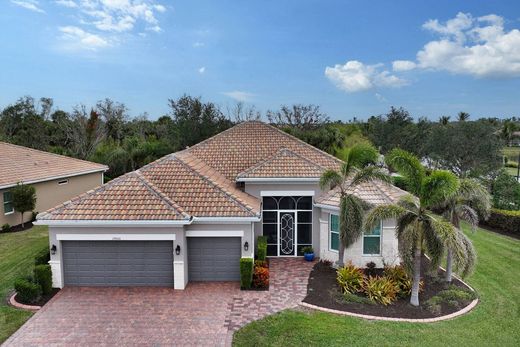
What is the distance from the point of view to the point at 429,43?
2569cm

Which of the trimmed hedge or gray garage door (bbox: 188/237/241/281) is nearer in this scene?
gray garage door (bbox: 188/237/241/281)

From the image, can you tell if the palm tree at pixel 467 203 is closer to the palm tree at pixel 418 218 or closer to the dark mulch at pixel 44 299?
the palm tree at pixel 418 218

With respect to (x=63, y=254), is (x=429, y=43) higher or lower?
higher

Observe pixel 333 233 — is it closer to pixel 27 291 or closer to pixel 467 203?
pixel 467 203

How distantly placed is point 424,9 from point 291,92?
25.1 metres

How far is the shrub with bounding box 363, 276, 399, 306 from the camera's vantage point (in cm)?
1320

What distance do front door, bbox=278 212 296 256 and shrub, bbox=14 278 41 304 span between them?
10.3 metres

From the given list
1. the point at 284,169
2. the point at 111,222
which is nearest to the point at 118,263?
the point at 111,222

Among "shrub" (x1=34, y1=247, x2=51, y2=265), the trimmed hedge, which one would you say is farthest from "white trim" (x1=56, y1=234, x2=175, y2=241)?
the trimmed hedge

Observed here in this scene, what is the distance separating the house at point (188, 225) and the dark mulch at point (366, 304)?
1.90 meters

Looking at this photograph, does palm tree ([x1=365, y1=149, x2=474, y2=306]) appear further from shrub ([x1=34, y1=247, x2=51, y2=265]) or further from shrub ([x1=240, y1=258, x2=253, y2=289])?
shrub ([x1=34, y1=247, x2=51, y2=265])

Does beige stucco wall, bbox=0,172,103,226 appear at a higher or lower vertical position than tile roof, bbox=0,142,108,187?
lower

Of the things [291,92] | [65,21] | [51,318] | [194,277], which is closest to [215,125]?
[291,92]

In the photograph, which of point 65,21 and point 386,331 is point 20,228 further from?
point 386,331
